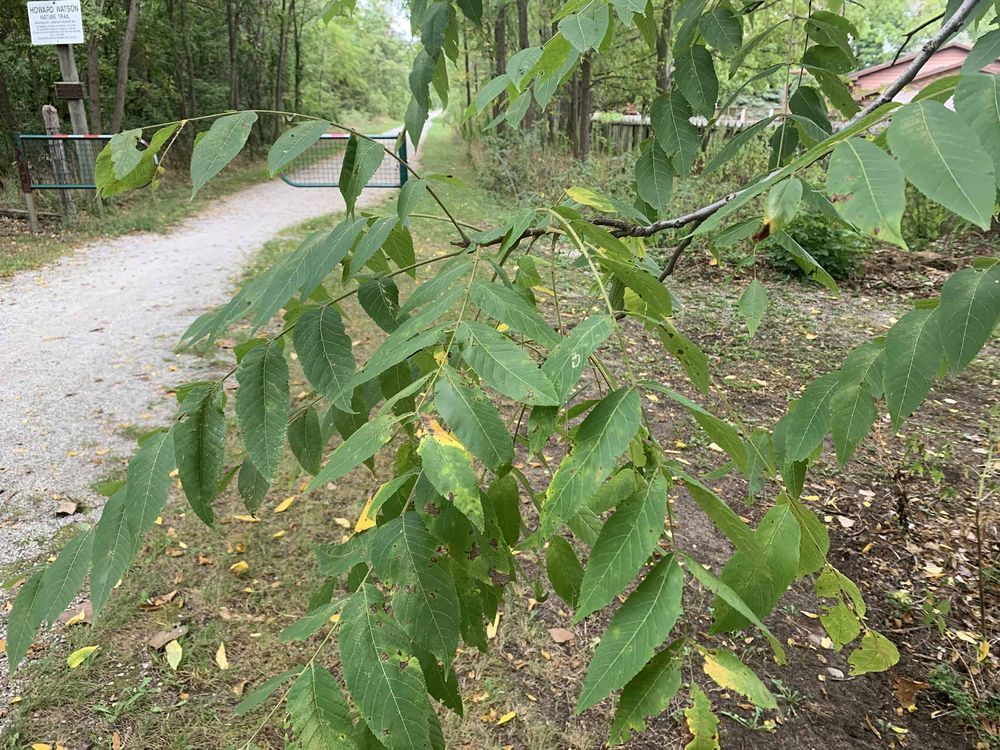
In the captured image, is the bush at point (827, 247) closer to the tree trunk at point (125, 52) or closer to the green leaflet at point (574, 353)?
the green leaflet at point (574, 353)

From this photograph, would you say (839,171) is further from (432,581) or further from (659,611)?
(432,581)

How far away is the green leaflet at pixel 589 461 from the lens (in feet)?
2.10

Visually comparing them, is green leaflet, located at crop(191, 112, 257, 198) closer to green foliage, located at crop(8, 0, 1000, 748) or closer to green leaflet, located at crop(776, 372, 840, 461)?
green foliage, located at crop(8, 0, 1000, 748)

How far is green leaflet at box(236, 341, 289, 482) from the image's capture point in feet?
2.89

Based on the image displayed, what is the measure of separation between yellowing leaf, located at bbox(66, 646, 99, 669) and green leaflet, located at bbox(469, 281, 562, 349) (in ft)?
8.83

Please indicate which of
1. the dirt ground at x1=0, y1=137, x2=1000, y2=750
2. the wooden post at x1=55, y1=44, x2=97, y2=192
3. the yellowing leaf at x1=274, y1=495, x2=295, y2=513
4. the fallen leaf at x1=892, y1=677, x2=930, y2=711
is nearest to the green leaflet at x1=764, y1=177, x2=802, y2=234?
the dirt ground at x1=0, y1=137, x2=1000, y2=750

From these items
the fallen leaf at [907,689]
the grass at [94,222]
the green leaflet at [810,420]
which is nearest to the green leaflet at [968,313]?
the green leaflet at [810,420]

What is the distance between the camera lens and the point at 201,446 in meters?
0.91

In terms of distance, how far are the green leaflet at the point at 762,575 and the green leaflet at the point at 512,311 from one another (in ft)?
1.13

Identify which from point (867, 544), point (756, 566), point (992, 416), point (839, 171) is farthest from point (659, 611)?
point (992, 416)

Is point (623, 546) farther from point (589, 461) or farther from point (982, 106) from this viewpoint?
point (982, 106)

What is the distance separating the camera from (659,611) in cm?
65

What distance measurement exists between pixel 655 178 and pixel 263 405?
3.72ft

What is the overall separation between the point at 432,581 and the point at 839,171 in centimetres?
59
